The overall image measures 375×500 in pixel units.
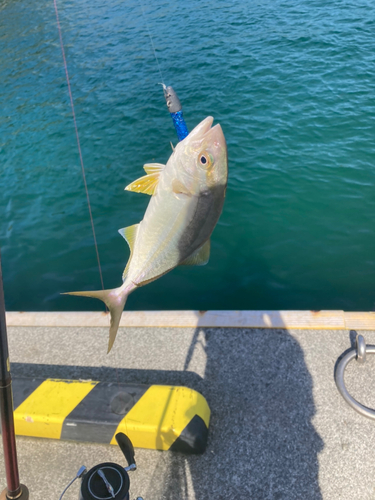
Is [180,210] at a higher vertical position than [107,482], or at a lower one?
higher

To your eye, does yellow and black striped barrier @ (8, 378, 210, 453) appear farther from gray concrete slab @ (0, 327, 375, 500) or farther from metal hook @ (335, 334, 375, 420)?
metal hook @ (335, 334, 375, 420)

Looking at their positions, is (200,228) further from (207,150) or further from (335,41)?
(335,41)

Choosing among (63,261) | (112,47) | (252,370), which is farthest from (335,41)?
(252,370)

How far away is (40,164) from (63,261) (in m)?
3.84

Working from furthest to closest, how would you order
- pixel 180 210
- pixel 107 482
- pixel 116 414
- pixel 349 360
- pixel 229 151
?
pixel 229 151 < pixel 349 360 < pixel 116 414 < pixel 107 482 < pixel 180 210

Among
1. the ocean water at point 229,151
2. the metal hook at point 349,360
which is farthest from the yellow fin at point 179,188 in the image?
the ocean water at point 229,151

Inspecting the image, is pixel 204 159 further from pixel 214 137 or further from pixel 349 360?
pixel 349 360

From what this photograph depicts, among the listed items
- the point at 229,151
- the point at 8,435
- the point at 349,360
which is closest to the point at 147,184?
the point at 8,435

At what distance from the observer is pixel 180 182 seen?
6.57ft

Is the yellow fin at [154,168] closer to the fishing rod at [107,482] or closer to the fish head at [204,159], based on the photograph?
the fish head at [204,159]

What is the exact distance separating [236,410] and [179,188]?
272cm

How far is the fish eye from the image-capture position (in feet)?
6.35

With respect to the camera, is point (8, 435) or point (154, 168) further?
point (8, 435)

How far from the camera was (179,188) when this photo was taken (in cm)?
202
